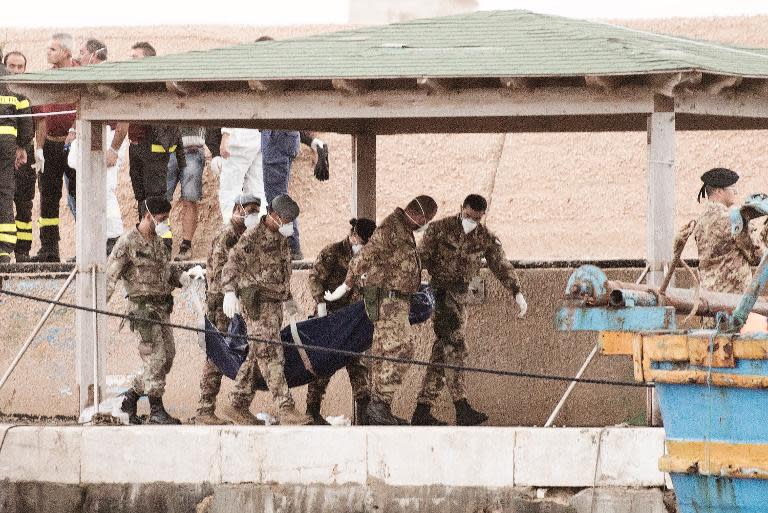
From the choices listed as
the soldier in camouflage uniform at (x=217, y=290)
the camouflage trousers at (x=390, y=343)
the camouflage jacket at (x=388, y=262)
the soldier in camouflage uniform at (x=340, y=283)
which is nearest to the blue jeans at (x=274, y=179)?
the soldier in camouflage uniform at (x=217, y=290)

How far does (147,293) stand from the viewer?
50.6 ft

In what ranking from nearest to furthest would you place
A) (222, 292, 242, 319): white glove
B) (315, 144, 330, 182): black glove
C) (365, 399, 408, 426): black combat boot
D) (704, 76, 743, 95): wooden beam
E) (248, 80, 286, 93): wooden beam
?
(704, 76, 743, 95): wooden beam, (248, 80, 286, 93): wooden beam, (365, 399, 408, 426): black combat boot, (222, 292, 242, 319): white glove, (315, 144, 330, 182): black glove

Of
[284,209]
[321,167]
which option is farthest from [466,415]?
[321,167]

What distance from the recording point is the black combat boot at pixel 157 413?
1537 centimetres

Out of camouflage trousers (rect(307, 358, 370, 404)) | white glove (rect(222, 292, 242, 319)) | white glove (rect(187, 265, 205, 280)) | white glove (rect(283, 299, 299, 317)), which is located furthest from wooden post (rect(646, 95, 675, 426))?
white glove (rect(187, 265, 205, 280))

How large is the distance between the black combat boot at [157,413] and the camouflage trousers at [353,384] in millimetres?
1169

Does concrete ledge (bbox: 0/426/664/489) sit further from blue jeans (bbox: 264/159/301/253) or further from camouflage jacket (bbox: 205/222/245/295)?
blue jeans (bbox: 264/159/301/253)

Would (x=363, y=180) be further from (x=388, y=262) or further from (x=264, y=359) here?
(x=264, y=359)

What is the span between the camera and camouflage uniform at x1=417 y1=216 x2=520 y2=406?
15477 mm

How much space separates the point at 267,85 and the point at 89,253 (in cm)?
192

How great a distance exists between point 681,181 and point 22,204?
1285 centimetres

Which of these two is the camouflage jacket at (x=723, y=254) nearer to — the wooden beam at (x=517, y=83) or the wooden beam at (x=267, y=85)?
the wooden beam at (x=517, y=83)

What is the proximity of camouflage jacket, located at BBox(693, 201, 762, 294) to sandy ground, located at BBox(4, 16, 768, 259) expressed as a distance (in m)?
12.2

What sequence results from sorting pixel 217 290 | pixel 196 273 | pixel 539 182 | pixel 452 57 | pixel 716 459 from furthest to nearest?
pixel 539 182 → pixel 196 273 → pixel 217 290 → pixel 452 57 → pixel 716 459
